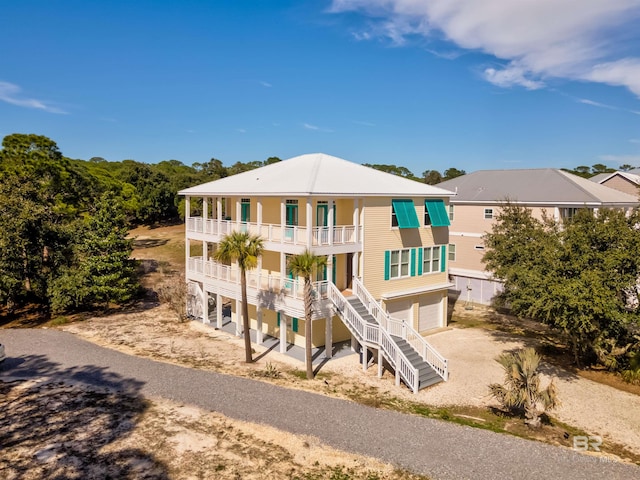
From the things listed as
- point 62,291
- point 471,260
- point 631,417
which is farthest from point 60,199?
point 631,417

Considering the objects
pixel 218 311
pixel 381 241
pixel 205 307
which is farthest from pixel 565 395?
pixel 205 307

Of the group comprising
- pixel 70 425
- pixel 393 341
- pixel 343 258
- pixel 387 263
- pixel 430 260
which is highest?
pixel 343 258

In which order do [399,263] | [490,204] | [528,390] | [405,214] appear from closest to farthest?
[528,390] → [405,214] → [399,263] → [490,204]

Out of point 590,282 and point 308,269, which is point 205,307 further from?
point 590,282

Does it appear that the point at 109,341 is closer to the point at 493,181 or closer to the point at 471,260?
the point at 471,260

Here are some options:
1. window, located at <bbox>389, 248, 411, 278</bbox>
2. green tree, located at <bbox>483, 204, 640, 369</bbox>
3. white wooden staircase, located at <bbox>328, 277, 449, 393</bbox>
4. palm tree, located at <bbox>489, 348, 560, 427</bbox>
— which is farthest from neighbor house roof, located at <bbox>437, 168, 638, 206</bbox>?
palm tree, located at <bbox>489, 348, 560, 427</bbox>

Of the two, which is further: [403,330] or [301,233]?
[301,233]

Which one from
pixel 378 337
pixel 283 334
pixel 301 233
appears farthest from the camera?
pixel 283 334
